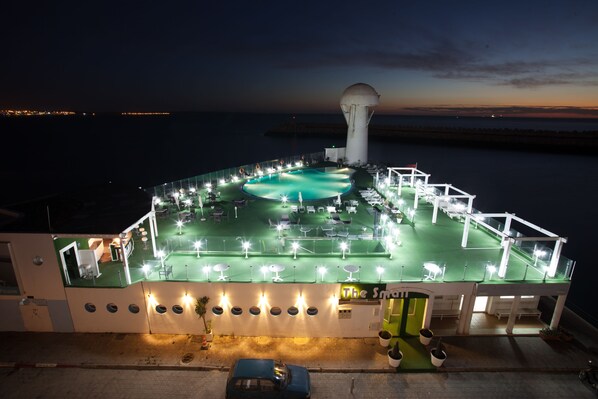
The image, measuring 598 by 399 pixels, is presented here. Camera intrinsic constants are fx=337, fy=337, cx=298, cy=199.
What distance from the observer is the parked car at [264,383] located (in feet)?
36.0

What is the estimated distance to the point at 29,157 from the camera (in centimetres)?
7850

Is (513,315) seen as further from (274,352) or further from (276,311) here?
(274,352)

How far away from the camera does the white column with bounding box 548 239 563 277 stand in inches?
543

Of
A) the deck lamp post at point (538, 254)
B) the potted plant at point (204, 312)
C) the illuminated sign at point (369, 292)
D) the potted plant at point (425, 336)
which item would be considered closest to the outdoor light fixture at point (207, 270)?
the potted plant at point (204, 312)

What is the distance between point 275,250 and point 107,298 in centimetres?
732

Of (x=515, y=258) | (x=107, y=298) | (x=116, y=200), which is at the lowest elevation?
(x=107, y=298)

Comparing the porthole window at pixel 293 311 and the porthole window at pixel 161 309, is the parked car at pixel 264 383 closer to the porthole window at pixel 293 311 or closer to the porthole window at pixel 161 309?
the porthole window at pixel 293 311

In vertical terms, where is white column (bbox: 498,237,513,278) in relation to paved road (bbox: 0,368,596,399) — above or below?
above

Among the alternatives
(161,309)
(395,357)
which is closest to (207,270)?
(161,309)

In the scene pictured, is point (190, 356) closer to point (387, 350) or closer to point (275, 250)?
point (275, 250)

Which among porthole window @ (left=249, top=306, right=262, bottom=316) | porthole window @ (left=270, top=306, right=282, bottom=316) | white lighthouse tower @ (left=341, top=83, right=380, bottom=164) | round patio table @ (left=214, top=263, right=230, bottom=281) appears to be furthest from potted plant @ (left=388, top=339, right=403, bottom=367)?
white lighthouse tower @ (left=341, top=83, right=380, bottom=164)

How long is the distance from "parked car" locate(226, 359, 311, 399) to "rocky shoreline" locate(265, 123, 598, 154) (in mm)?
104658

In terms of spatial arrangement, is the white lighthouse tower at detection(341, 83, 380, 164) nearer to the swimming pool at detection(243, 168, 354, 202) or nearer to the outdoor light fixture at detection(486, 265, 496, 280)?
the swimming pool at detection(243, 168, 354, 202)

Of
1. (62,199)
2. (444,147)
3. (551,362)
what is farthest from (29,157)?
(444,147)
